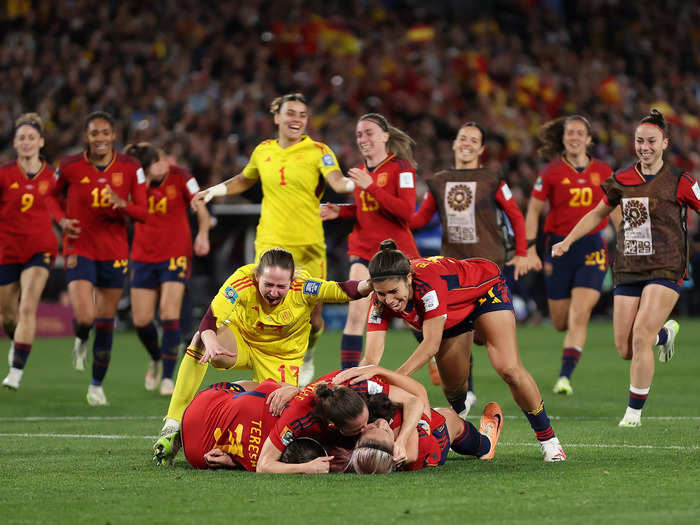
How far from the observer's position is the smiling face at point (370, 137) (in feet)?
33.0

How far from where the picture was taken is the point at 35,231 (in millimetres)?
11695

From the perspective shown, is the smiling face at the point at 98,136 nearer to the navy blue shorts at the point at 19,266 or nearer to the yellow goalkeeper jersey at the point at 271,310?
the navy blue shorts at the point at 19,266

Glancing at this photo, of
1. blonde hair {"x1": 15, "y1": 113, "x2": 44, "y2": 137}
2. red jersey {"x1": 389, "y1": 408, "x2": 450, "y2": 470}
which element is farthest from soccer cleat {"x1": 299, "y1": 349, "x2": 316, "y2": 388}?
red jersey {"x1": 389, "y1": 408, "x2": 450, "y2": 470}

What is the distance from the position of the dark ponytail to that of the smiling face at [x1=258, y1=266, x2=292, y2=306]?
0.81m

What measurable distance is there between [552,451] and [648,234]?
2.62m

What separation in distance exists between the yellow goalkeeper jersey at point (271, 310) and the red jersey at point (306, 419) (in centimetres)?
99

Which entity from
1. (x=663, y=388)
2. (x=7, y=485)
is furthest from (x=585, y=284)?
(x=7, y=485)

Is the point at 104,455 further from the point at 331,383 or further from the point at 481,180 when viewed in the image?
the point at 481,180

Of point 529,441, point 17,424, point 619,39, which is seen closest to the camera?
point 529,441

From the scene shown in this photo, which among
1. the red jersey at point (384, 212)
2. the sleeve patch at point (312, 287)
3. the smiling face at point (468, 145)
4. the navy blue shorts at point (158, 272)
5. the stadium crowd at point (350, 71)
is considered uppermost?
the stadium crowd at point (350, 71)

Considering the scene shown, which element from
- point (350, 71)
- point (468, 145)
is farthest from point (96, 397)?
point (350, 71)

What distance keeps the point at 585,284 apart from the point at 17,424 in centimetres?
563

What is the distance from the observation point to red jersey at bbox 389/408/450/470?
266 inches

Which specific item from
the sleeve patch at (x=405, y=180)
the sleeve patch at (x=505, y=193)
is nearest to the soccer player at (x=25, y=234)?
the sleeve patch at (x=405, y=180)
